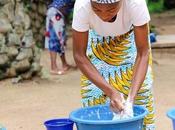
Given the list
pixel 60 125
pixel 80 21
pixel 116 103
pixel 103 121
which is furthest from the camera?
pixel 60 125

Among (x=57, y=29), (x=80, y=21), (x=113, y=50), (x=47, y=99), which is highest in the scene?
(x=80, y=21)

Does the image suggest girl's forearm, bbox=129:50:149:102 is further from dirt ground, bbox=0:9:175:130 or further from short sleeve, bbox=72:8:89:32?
dirt ground, bbox=0:9:175:130

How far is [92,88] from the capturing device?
341 cm

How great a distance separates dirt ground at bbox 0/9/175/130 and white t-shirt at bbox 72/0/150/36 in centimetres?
184

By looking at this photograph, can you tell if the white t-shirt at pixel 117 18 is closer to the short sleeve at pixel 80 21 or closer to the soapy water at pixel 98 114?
the short sleeve at pixel 80 21

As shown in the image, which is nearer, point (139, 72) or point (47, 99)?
point (139, 72)

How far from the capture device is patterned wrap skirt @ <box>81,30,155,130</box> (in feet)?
10.9

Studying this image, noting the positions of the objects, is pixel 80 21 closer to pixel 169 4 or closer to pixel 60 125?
pixel 60 125

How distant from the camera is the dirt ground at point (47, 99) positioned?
510 centimetres

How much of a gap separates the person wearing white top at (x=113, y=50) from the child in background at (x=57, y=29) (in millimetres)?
4095

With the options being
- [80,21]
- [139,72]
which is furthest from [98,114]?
[80,21]

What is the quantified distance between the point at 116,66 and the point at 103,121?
0.67 m

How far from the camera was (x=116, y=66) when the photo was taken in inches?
133

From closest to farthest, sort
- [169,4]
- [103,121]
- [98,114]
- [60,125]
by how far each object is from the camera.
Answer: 1. [103,121]
2. [98,114]
3. [60,125]
4. [169,4]
